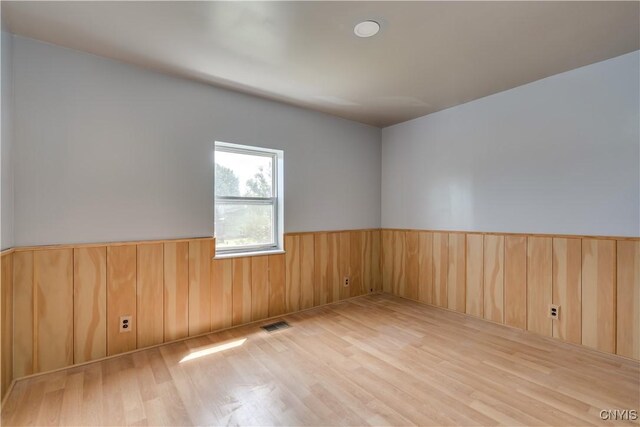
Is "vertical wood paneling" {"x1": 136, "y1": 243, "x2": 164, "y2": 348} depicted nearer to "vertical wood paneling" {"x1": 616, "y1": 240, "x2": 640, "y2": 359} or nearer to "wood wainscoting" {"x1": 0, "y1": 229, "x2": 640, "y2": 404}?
"wood wainscoting" {"x1": 0, "y1": 229, "x2": 640, "y2": 404}

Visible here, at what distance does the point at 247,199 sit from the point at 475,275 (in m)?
2.90

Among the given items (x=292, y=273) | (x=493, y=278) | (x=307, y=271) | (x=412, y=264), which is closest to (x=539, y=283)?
(x=493, y=278)

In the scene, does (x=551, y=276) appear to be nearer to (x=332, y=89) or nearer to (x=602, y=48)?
(x=602, y=48)

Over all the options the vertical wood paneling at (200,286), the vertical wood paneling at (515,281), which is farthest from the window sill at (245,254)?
the vertical wood paneling at (515,281)

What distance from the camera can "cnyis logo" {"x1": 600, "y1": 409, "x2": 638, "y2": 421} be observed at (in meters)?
1.76

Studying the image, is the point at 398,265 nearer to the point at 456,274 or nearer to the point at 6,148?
the point at 456,274

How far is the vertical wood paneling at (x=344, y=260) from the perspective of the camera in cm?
413

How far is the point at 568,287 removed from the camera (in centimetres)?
279

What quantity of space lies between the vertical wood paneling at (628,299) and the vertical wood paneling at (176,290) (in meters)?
3.97

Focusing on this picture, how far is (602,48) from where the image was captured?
2.38 metres

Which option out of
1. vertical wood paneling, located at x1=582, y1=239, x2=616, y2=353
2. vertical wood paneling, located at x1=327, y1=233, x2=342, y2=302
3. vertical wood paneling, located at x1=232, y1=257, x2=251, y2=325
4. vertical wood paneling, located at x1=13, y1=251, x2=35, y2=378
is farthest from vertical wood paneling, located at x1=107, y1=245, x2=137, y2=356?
vertical wood paneling, located at x1=582, y1=239, x2=616, y2=353

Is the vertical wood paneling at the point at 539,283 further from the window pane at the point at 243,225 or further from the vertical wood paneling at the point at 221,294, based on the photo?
the vertical wood paneling at the point at 221,294

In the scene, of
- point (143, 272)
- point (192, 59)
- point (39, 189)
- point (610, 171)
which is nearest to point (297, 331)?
point (143, 272)

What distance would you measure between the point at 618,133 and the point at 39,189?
4862mm
